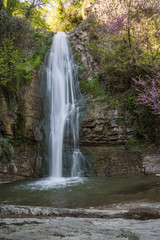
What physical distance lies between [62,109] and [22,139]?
116 inches

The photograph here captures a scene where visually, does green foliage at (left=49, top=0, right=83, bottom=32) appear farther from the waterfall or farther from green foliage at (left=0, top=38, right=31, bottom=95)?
green foliage at (left=0, top=38, right=31, bottom=95)

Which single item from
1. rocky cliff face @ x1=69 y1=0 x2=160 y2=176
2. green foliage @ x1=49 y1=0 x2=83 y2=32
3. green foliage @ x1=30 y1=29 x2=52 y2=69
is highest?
green foliage @ x1=49 y1=0 x2=83 y2=32

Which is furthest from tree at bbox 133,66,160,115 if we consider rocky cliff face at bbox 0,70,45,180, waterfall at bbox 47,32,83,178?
rocky cliff face at bbox 0,70,45,180

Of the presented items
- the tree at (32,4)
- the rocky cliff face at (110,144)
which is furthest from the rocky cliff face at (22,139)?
the tree at (32,4)

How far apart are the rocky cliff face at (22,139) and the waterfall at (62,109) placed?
2.24ft

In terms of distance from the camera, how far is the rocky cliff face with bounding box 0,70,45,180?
9.27 metres

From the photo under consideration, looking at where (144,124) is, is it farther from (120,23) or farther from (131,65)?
(120,23)

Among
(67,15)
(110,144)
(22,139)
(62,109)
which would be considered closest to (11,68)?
(62,109)

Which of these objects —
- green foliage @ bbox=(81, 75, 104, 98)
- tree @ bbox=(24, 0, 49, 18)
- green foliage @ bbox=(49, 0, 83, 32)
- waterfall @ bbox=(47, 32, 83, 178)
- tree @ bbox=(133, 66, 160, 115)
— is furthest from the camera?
green foliage @ bbox=(49, 0, 83, 32)

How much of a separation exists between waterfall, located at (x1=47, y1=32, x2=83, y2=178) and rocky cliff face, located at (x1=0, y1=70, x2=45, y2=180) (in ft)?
2.24

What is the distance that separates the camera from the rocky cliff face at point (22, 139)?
9.27 meters

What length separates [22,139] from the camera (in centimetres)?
1019

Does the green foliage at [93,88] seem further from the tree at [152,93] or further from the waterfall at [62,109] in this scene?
the tree at [152,93]

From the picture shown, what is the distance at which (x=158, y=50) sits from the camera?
1062 cm
